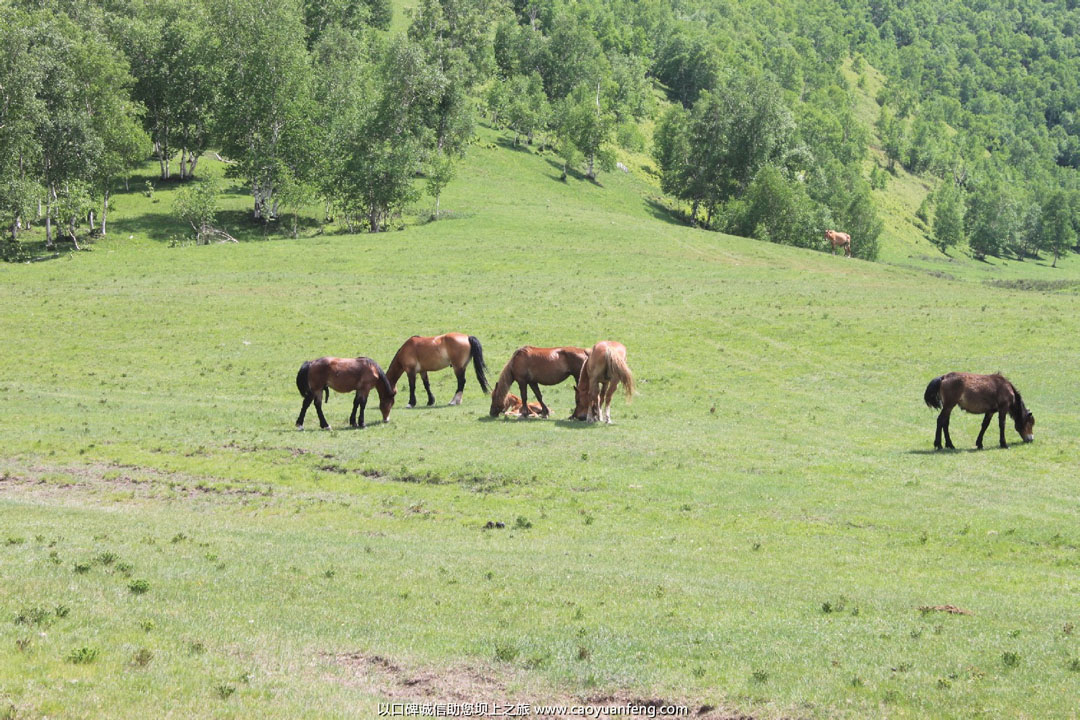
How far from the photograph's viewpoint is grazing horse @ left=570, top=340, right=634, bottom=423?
29828 mm

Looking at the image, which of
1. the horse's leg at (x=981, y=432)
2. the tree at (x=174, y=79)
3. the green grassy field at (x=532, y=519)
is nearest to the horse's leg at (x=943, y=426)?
the green grassy field at (x=532, y=519)

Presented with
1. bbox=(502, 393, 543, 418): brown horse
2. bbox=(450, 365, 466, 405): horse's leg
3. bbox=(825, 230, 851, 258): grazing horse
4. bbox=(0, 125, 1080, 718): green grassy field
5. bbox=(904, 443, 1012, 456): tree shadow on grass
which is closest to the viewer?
bbox=(0, 125, 1080, 718): green grassy field

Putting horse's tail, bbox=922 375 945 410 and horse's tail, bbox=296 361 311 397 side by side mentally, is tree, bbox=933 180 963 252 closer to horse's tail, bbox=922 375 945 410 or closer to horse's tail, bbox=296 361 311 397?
horse's tail, bbox=922 375 945 410

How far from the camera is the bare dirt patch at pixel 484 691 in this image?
33.5 ft

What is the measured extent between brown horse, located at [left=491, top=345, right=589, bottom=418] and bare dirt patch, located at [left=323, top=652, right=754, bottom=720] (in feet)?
68.2

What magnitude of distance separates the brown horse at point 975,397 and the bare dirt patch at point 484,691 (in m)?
20.6

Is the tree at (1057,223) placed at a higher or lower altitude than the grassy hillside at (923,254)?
higher

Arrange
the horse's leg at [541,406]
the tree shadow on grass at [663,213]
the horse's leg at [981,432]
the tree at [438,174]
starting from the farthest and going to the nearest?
the tree shadow on grass at [663,213]
the tree at [438,174]
the horse's leg at [541,406]
the horse's leg at [981,432]

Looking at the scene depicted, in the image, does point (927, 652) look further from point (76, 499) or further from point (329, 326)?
point (329, 326)

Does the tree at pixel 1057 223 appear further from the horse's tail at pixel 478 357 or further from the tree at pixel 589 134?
the horse's tail at pixel 478 357

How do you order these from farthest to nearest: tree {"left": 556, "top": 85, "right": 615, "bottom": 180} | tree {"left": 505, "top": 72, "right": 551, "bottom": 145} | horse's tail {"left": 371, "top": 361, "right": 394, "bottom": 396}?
tree {"left": 505, "top": 72, "right": 551, "bottom": 145}, tree {"left": 556, "top": 85, "right": 615, "bottom": 180}, horse's tail {"left": 371, "top": 361, "right": 394, "bottom": 396}

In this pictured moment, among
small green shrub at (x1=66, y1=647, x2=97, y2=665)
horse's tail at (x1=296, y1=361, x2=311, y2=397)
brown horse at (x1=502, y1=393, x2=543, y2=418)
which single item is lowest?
brown horse at (x1=502, y1=393, x2=543, y2=418)

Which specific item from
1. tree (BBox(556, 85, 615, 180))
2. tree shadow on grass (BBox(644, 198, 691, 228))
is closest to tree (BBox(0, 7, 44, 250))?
tree (BBox(556, 85, 615, 180))

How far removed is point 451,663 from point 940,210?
541 ft
